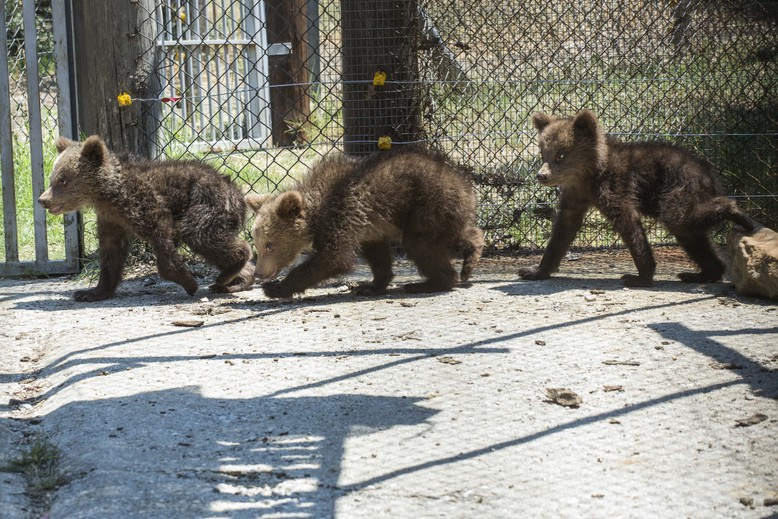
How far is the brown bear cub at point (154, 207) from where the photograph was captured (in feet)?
23.1

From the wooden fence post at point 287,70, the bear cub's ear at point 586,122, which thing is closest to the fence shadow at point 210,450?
the bear cub's ear at point 586,122

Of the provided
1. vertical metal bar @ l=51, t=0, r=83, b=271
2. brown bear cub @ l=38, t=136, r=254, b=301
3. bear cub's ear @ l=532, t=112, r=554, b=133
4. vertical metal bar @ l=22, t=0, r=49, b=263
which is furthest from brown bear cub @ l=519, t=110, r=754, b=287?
vertical metal bar @ l=22, t=0, r=49, b=263

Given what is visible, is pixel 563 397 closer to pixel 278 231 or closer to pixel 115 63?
pixel 278 231

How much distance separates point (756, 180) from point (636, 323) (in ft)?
10.1

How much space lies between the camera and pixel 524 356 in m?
5.26

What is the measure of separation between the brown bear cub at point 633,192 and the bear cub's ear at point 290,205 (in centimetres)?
171

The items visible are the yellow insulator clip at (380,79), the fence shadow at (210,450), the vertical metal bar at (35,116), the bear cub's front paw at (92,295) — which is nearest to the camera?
the fence shadow at (210,450)

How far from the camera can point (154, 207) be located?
7.07m

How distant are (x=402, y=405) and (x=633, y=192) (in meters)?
3.22

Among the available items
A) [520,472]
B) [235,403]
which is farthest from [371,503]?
[235,403]

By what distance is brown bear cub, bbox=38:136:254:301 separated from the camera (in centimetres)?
705

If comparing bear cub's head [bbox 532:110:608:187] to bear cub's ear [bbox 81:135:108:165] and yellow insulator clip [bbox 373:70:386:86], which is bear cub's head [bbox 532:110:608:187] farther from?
bear cub's ear [bbox 81:135:108:165]

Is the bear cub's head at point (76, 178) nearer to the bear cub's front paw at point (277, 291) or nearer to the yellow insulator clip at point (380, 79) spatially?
the bear cub's front paw at point (277, 291)

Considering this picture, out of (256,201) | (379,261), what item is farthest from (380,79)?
(379,261)
